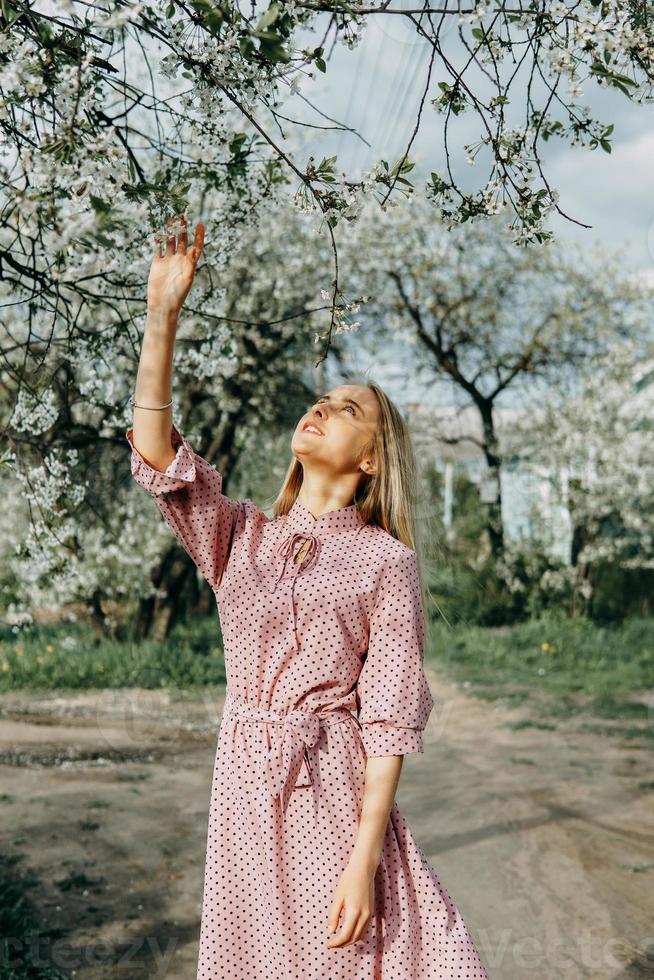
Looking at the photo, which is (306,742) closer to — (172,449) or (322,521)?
(322,521)

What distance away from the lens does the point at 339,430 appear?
238 cm

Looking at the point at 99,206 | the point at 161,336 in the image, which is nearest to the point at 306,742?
the point at 161,336

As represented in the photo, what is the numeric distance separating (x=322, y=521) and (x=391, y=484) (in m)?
0.20

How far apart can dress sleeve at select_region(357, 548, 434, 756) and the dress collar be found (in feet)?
0.62

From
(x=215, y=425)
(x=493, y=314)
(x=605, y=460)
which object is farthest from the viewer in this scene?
(x=493, y=314)

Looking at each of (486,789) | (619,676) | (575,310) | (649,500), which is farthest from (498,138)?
(575,310)

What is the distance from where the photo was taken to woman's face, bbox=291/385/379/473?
2.34 metres

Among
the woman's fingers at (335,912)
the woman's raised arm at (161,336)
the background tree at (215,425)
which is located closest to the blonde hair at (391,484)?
the woman's raised arm at (161,336)

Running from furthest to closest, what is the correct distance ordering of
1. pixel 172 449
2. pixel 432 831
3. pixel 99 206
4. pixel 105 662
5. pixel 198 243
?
1. pixel 105 662
2. pixel 432 831
3. pixel 172 449
4. pixel 198 243
5. pixel 99 206

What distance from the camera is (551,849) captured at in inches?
208

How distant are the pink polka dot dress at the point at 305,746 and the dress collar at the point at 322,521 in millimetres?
110

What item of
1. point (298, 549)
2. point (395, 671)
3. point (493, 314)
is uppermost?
point (493, 314)

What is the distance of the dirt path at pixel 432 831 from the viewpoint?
4.11 m

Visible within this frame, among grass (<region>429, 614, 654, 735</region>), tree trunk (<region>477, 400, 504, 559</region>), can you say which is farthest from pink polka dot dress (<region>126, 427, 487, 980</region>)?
tree trunk (<region>477, 400, 504, 559</region>)
